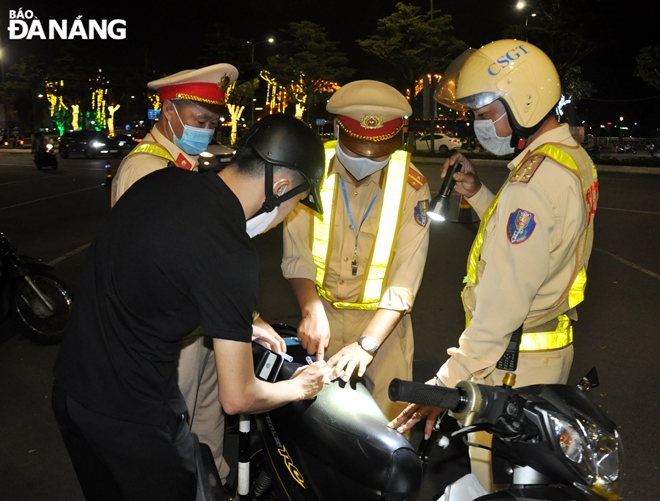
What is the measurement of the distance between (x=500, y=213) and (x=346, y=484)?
1.01 metres

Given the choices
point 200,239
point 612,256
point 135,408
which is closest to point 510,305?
point 200,239

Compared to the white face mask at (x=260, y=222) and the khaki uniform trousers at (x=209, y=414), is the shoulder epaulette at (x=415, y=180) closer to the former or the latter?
the white face mask at (x=260, y=222)

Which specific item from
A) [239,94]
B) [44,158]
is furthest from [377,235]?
[239,94]

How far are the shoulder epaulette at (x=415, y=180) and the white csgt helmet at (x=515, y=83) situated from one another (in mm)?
510

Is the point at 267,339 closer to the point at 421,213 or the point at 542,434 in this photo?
the point at 421,213

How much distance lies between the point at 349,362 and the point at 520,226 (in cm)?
77

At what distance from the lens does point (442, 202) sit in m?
2.85

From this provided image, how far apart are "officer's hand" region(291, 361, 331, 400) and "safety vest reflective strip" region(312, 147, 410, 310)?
0.84m

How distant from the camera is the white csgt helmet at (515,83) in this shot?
8.18ft

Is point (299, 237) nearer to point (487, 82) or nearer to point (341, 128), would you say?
point (341, 128)

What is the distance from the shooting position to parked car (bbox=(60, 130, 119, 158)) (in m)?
34.0

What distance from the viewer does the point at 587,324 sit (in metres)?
6.54

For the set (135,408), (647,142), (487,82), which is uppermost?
(487,82)

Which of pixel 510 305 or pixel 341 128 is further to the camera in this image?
pixel 341 128
